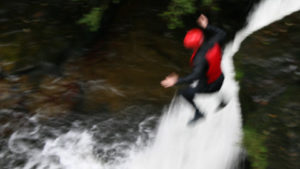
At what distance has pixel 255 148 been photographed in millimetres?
3395

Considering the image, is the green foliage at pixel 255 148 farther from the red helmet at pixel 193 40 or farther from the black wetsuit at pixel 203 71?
the red helmet at pixel 193 40

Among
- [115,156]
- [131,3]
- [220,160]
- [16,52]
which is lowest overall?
[115,156]

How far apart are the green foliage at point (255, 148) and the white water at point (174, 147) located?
0.53 metres

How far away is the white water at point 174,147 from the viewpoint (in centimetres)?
437

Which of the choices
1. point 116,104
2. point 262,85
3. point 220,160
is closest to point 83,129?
point 116,104

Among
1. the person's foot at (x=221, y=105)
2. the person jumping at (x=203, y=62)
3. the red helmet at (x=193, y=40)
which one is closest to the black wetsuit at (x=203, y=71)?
the person jumping at (x=203, y=62)

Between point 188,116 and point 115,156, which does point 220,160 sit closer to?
point 188,116

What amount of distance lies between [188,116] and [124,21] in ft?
11.7

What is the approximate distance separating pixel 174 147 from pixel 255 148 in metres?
1.69

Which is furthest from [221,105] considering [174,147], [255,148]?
[255,148]

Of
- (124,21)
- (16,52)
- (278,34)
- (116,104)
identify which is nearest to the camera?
(278,34)

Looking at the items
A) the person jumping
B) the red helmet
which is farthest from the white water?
the red helmet

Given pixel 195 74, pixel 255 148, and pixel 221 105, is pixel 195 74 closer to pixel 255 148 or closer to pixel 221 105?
pixel 255 148

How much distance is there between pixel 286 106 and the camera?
3.62 m
